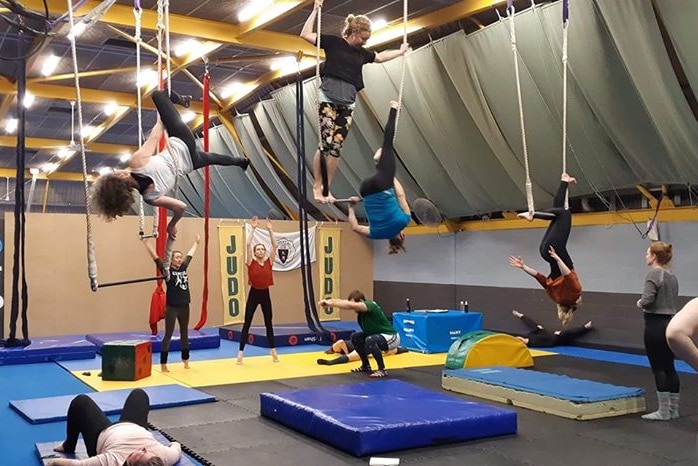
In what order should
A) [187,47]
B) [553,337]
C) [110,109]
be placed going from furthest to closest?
[110,109]
[187,47]
[553,337]

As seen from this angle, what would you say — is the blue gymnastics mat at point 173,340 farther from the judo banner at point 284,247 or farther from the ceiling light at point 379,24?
the ceiling light at point 379,24

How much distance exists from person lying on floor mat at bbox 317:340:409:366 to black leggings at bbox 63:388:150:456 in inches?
152

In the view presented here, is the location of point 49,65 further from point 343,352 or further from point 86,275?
point 343,352

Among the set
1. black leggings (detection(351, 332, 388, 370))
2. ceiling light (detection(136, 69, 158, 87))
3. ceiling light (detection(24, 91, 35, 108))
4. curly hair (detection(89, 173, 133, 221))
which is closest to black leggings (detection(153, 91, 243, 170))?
curly hair (detection(89, 173, 133, 221))

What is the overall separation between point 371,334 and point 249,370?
Result: 143 cm

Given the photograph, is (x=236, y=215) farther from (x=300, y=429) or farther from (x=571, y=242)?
(x=300, y=429)

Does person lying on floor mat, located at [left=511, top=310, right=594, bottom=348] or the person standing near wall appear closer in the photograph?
the person standing near wall

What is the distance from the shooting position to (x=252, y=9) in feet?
26.4

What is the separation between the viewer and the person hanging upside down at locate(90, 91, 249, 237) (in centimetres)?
376

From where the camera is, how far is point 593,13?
21.6 feet

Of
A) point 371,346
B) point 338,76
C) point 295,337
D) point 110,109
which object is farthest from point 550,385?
point 110,109

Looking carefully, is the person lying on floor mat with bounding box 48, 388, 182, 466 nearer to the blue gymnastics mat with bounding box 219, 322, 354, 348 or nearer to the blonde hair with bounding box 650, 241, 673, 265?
the blonde hair with bounding box 650, 241, 673, 265

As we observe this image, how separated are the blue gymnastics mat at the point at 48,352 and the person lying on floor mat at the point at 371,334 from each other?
3421 mm

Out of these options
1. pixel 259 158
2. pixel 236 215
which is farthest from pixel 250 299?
pixel 236 215
